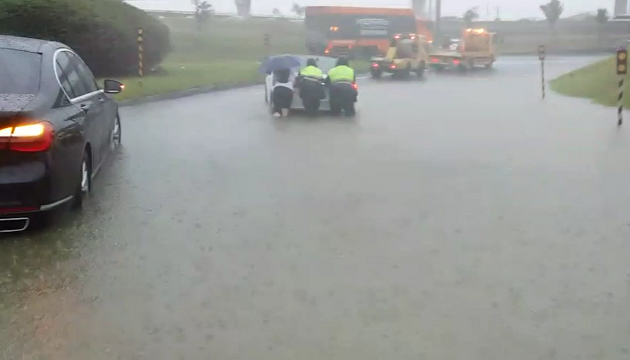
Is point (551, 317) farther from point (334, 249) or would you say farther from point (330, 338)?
point (334, 249)

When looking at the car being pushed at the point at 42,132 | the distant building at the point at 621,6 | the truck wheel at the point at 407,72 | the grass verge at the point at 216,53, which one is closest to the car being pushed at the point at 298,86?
the grass verge at the point at 216,53

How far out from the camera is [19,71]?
842 centimetres

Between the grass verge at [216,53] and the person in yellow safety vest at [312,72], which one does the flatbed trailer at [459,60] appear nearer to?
the grass verge at [216,53]

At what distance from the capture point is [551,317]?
233 inches

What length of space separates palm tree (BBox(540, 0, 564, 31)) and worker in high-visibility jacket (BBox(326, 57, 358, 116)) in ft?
221

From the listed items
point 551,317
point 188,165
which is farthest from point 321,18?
point 551,317

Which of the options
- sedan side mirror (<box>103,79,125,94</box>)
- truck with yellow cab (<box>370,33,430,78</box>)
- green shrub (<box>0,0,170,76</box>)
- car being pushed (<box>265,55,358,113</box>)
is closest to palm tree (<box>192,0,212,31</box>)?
truck with yellow cab (<box>370,33,430,78</box>)

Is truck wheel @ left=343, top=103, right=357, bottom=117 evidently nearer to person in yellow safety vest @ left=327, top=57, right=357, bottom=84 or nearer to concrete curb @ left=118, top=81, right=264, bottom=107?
person in yellow safety vest @ left=327, top=57, right=357, bottom=84

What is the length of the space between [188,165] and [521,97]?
55.8 feet

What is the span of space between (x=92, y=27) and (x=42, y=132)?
746 inches

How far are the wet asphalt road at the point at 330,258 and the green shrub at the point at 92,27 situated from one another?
37.8 ft

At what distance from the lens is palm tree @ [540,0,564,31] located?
8244 cm

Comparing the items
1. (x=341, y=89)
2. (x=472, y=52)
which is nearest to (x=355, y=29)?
(x=472, y=52)

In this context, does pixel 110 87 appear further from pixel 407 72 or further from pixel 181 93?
pixel 407 72
